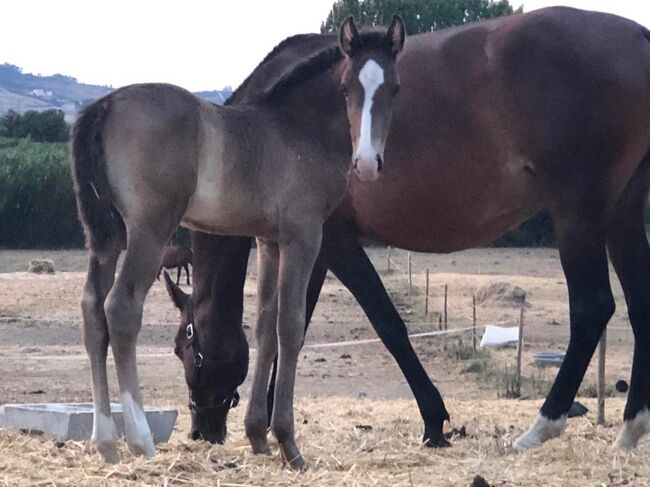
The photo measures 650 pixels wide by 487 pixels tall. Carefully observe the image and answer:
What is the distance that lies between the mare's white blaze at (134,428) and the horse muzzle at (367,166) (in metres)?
1.40

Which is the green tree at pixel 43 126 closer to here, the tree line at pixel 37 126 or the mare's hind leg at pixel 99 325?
the tree line at pixel 37 126

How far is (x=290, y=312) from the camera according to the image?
17.9ft

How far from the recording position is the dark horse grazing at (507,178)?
6.59 m

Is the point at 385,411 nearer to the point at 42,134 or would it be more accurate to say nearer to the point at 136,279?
the point at 136,279

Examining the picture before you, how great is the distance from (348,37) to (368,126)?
538 millimetres

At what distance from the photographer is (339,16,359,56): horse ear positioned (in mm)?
5590

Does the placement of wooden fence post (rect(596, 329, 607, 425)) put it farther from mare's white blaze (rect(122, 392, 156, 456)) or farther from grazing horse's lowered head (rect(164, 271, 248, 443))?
mare's white blaze (rect(122, 392, 156, 456))

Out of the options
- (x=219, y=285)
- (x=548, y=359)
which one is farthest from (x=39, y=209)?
(x=219, y=285)

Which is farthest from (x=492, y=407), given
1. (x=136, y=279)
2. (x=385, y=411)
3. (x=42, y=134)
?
(x=42, y=134)

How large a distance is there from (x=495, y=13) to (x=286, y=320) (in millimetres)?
40417

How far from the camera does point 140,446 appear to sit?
5.21 metres

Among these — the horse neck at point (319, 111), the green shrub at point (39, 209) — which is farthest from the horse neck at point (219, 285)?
the green shrub at point (39, 209)

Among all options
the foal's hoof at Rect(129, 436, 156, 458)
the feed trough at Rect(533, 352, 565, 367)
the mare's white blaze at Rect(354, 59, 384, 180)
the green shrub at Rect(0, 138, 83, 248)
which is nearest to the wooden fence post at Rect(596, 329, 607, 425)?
the mare's white blaze at Rect(354, 59, 384, 180)

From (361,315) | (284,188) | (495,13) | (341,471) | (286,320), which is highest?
(495,13)
